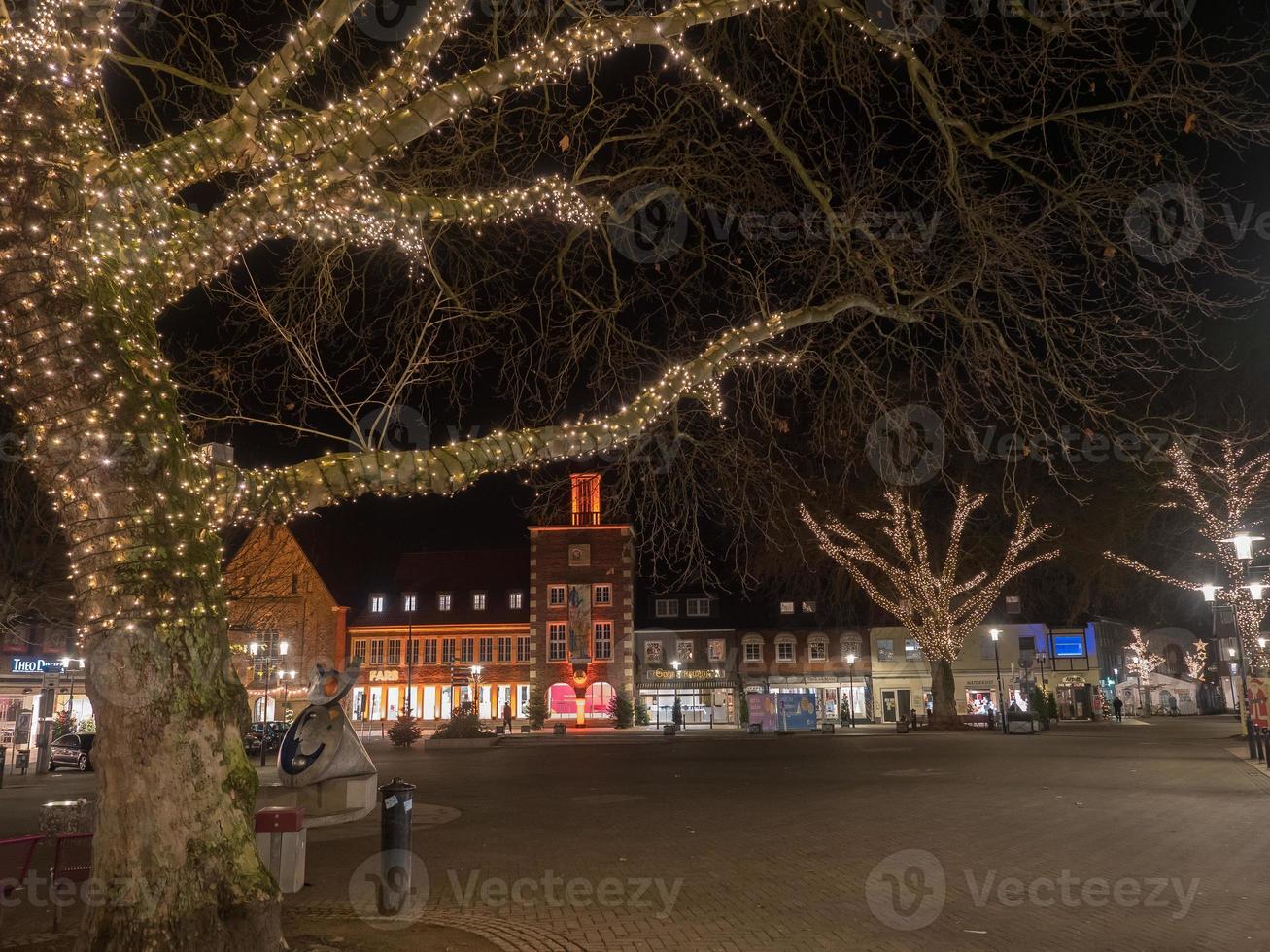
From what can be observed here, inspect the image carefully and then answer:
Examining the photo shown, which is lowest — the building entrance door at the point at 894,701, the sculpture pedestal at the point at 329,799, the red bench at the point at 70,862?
the building entrance door at the point at 894,701

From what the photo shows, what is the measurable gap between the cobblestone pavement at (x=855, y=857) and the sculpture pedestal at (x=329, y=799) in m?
0.57

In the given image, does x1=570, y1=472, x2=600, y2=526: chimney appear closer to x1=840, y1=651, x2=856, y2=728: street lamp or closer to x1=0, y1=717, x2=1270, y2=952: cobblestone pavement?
x1=0, y1=717, x2=1270, y2=952: cobblestone pavement

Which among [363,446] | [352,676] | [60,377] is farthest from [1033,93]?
[352,676]

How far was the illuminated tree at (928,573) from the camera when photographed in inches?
1411

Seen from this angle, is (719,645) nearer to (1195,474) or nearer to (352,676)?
(1195,474)

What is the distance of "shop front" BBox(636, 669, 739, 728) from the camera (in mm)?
54750

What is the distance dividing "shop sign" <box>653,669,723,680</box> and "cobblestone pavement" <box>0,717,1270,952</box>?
3541 cm

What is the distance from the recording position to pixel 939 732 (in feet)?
121

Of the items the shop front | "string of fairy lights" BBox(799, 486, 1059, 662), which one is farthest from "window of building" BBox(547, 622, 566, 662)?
"string of fairy lights" BBox(799, 486, 1059, 662)

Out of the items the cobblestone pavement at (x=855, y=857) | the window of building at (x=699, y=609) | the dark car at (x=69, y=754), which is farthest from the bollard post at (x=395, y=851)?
the window of building at (x=699, y=609)

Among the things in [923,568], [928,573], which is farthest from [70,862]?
[928,573]

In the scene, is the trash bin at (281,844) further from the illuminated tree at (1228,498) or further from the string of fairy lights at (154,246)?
the illuminated tree at (1228,498)

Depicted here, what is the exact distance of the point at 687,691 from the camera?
55.8 m

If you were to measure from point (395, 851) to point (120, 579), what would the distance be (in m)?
3.97
